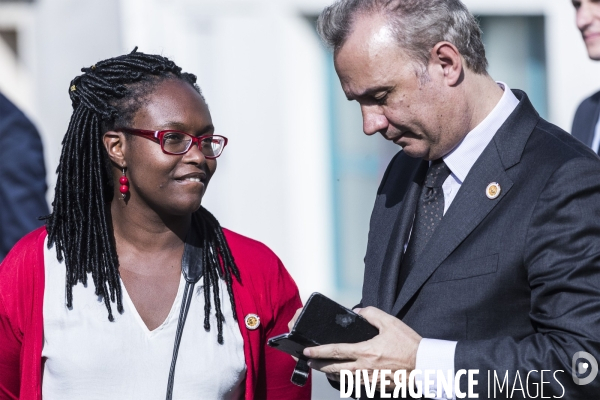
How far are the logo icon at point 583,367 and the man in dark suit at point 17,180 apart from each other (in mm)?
2770

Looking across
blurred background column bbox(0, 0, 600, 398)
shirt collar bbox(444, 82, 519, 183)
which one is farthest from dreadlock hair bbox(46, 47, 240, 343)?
blurred background column bbox(0, 0, 600, 398)

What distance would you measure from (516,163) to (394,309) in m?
0.56

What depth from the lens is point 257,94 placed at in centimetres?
716

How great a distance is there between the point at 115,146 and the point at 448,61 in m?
1.14

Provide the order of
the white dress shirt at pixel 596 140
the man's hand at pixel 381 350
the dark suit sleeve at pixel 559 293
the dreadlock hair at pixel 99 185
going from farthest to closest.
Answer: the white dress shirt at pixel 596 140, the dreadlock hair at pixel 99 185, the man's hand at pixel 381 350, the dark suit sleeve at pixel 559 293

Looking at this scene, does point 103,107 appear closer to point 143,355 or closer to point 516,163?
point 143,355

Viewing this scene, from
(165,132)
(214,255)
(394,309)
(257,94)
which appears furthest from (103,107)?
(257,94)

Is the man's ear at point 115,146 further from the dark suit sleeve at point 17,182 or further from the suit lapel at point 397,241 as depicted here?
the dark suit sleeve at point 17,182

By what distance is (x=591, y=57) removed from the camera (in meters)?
4.20

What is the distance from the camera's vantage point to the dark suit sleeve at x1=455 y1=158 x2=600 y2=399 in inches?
92.7

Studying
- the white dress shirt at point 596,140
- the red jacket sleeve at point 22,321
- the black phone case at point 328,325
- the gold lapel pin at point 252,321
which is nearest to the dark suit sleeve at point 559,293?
the black phone case at point 328,325

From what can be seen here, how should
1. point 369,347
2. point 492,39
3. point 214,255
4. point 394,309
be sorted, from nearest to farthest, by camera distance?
point 369,347
point 394,309
point 214,255
point 492,39

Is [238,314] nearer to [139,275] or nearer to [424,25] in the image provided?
[139,275]

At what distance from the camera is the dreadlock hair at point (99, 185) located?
3020mm
